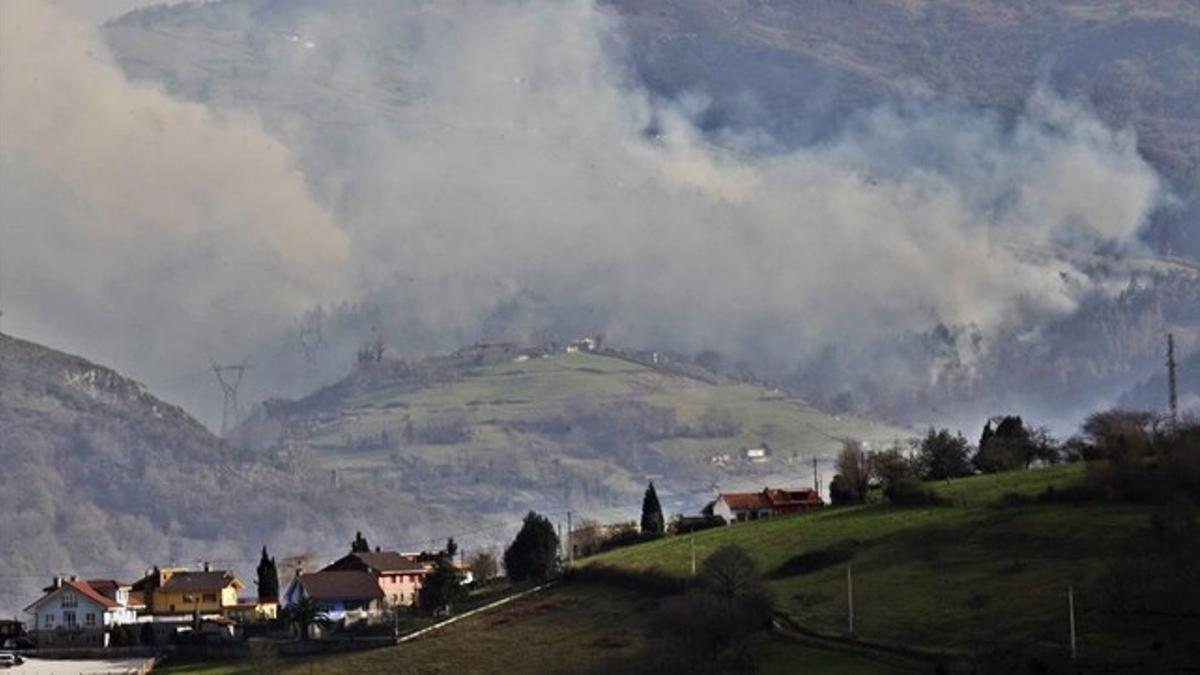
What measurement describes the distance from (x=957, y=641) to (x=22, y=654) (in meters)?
66.6

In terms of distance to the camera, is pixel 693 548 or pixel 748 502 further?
pixel 748 502

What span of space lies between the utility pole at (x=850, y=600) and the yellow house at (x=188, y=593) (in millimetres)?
60387

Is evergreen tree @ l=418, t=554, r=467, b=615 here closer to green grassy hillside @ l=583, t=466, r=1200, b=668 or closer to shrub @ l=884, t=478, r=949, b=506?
green grassy hillside @ l=583, t=466, r=1200, b=668

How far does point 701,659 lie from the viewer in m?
122

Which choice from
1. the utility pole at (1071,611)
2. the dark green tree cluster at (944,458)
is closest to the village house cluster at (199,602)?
the dark green tree cluster at (944,458)

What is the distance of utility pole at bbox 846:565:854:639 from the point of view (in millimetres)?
124875

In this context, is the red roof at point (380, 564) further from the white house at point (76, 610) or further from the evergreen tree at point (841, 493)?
the evergreen tree at point (841, 493)

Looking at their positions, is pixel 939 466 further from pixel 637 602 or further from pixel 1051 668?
pixel 1051 668

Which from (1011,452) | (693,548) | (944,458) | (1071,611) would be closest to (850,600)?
(1071,611)

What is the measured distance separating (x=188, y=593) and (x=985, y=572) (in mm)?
73778

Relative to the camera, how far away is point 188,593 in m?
187

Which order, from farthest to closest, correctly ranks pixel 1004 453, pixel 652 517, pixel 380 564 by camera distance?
pixel 652 517 → pixel 380 564 → pixel 1004 453

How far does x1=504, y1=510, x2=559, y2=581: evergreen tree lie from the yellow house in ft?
80.7

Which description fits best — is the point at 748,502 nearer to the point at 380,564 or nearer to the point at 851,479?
the point at 851,479
